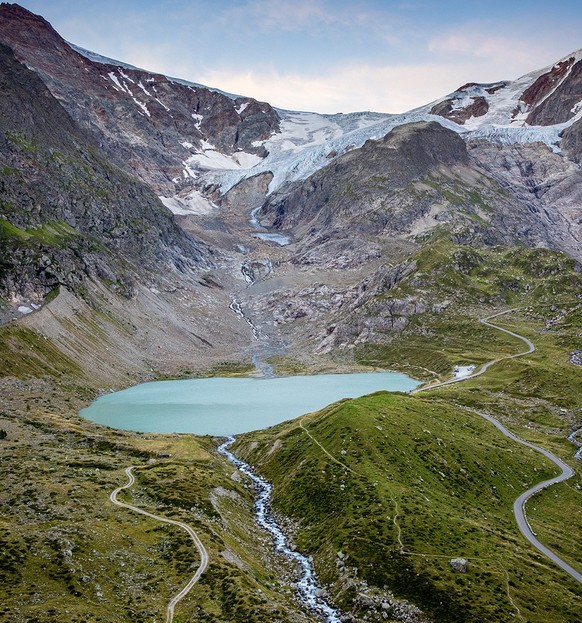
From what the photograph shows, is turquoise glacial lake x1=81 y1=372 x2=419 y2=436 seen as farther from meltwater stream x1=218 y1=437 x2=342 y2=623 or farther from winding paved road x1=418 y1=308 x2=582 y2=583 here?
winding paved road x1=418 y1=308 x2=582 y2=583

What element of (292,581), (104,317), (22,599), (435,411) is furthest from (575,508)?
(104,317)

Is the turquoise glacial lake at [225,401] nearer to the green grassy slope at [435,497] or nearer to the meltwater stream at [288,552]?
the green grassy slope at [435,497]

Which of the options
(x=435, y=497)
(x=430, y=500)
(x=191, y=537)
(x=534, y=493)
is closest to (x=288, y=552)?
(x=191, y=537)

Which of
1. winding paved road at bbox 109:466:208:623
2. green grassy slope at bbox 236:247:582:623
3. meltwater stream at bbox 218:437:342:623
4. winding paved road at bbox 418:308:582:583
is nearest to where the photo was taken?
winding paved road at bbox 109:466:208:623

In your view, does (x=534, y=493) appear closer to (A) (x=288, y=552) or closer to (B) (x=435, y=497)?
(B) (x=435, y=497)

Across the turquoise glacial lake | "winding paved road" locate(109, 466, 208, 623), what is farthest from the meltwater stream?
the turquoise glacial lake

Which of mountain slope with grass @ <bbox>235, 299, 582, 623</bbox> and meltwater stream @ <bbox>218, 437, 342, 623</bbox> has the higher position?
mountain slope with grass @ <bbox>235, 299, 582, 623</bbox>

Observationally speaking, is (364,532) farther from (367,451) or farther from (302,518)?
(367,451)
